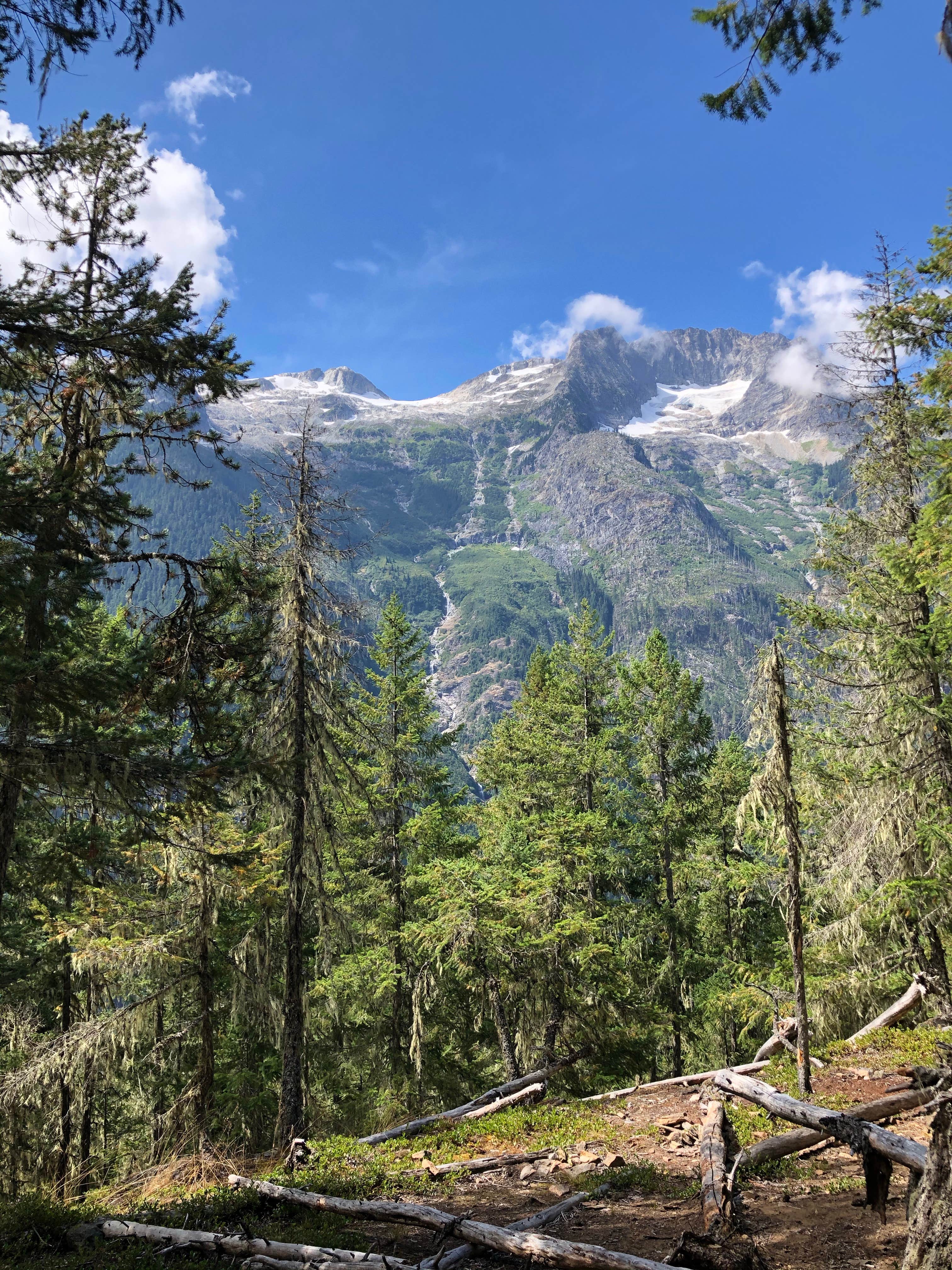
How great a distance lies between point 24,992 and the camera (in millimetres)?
15711

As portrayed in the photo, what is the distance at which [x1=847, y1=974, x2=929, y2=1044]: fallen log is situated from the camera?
13.4m

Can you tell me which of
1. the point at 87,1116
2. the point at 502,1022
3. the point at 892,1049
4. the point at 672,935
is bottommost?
the point at 87,1116

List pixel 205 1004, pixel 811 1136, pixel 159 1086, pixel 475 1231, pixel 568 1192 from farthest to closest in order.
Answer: pixel 159 1086
pixel 205 1004
pixel 811 1136
pixel 568 1192
pixel 475 1231

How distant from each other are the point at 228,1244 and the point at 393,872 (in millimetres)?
13685

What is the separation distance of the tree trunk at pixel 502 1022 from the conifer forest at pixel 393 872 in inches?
2.8

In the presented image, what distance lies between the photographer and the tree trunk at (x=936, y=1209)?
399cm

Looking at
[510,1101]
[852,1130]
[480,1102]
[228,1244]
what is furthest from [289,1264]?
[480,1102]

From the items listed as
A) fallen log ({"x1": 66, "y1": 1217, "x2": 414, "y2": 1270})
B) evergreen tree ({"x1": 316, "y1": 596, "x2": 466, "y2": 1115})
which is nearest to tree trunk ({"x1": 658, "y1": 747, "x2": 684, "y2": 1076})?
evergreen tree ({"x1": 316, "y1": 596, "x2": 466, "y2": 1115})

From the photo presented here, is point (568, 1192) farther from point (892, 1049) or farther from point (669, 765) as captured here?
point (669, 765)

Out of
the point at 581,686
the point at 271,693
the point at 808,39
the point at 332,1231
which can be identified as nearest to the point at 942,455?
the point at 808,39

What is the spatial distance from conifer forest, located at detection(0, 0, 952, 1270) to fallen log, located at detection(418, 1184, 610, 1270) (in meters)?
0.05

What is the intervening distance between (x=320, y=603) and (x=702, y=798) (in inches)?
642

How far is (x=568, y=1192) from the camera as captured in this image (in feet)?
25.6

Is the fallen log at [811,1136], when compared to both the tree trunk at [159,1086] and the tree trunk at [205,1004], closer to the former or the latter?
the tree trunk at [159,1086]
